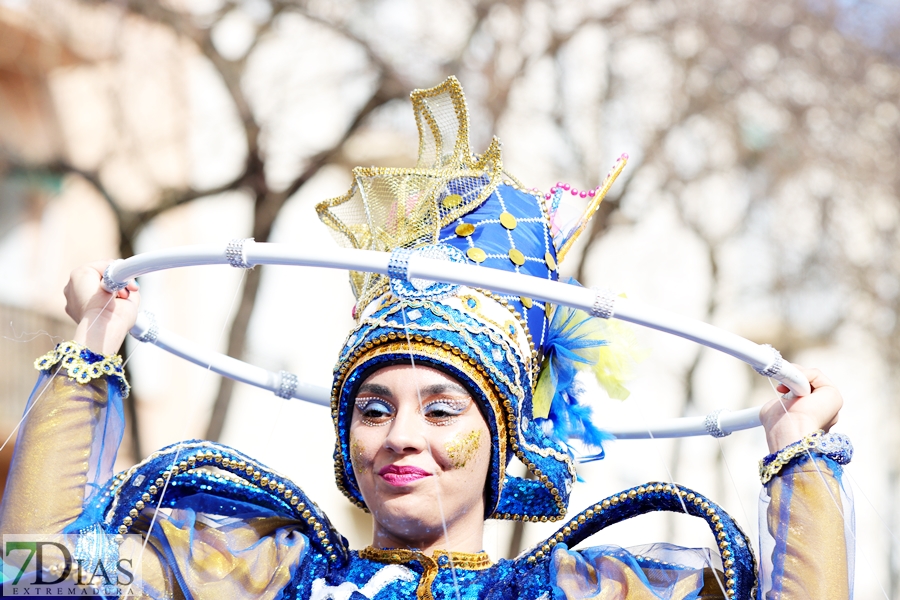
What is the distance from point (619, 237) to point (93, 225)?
13.5 ft

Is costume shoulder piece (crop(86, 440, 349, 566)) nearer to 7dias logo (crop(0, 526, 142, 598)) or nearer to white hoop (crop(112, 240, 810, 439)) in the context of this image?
7dias logo (crop(0, 526, 142, 598))

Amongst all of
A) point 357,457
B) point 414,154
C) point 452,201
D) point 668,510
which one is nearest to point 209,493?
point 357,457

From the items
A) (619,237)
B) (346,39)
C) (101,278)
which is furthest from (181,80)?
(101,278)

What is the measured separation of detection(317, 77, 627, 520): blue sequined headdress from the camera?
2605 mm

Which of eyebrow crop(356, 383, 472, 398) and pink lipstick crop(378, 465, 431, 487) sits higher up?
eyebrow crop(356, 383, 472, 398)

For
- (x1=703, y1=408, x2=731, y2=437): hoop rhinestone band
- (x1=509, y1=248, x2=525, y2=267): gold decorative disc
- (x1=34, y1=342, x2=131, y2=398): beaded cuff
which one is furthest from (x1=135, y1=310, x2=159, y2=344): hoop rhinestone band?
(x1=703, y1=408, x2=731, y2=437): hoop rhinestone band

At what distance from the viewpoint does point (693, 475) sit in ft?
33.5

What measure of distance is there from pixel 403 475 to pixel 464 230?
28.0 inches

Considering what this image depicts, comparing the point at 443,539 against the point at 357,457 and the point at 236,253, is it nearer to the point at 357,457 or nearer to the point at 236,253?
the point at 357,457

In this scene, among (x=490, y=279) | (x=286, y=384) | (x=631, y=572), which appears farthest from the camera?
(x=286, y=384)

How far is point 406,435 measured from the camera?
97.2 inches

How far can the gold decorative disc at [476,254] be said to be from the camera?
2.75 meters

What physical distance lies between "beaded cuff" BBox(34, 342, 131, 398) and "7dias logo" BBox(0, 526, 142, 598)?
1.19ft

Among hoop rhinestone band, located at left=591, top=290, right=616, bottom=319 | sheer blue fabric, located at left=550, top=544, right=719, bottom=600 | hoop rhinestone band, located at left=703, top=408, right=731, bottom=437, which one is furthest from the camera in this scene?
hoop rhinestone band, located at left=703, top=408, right=731, bottom=437
